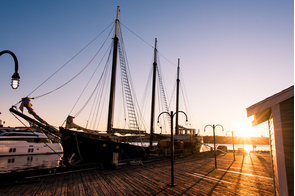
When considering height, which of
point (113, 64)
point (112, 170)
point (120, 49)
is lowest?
point (112, 170)

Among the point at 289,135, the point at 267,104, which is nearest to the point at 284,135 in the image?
the point at 289,135

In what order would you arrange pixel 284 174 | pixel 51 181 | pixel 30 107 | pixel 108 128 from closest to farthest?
pixel 284 174
pixel 51 181
pixel 30 107
pixel 108 128

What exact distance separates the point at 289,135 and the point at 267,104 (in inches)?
42.0

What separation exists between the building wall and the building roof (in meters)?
0.21

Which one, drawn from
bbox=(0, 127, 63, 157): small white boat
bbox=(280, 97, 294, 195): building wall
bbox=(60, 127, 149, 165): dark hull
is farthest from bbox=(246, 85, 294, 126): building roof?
bbox=(0, 127, 63, 157): small white boat

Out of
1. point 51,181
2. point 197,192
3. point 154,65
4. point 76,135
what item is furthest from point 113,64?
point 197,192

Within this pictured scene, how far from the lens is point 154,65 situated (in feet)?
108

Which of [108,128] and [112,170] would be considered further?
[108,128]

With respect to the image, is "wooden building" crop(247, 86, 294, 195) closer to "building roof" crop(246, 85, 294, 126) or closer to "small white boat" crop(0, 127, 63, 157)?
"building roof" crop(246, 85, 294, 126)

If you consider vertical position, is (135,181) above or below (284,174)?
below

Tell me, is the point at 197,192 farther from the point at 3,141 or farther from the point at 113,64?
the point at 3,141

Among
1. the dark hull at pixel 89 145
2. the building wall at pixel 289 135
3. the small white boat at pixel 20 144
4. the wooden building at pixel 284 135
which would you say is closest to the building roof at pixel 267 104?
the wooden building at pixel 284 135

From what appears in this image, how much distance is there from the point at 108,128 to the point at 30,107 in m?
8.59

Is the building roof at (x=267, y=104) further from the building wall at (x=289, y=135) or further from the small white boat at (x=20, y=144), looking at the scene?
the small white boat at (x=20, y=144)
